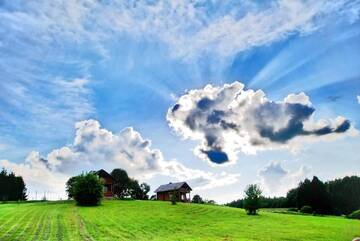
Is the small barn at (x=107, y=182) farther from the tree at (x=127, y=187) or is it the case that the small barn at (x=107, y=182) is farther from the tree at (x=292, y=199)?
the tree at (x=292, y=199)

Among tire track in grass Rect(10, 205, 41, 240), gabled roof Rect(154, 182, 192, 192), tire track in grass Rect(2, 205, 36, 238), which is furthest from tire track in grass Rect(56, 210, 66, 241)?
gabled roof Rect(154, 182, 192, 192)

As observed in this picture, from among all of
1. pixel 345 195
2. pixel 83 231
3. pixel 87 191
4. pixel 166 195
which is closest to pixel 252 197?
pixel 87 191

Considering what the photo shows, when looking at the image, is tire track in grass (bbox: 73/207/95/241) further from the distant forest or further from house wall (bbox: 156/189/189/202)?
the distant forest

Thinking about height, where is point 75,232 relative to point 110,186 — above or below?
below

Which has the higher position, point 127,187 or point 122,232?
point 127,187

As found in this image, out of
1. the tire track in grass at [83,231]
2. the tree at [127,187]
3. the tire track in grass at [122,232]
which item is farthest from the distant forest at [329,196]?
the tire track in grass at [83,231]

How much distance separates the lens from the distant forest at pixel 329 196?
11881 cm

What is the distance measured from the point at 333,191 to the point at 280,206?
1908 centimetres

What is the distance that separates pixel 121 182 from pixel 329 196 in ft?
203

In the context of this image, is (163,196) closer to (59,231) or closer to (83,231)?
(83,231)

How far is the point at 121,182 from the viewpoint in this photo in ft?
456

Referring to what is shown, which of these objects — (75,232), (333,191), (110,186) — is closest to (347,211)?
(333,191)

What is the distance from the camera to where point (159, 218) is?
63.5 meters

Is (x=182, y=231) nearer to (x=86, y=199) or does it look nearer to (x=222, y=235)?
(x=222, y=235)
